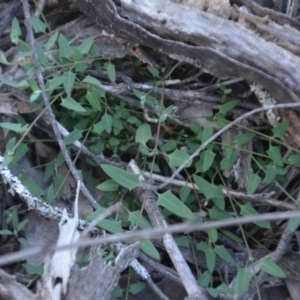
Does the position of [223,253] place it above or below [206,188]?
below

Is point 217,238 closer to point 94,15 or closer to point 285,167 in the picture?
point 285,167

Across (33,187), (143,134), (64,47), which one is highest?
(64,47)

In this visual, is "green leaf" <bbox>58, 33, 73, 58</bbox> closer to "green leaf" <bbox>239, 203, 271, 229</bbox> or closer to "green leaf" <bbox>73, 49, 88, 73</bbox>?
"green leaf" <bbox>73, 49, 88, 73</bbox>

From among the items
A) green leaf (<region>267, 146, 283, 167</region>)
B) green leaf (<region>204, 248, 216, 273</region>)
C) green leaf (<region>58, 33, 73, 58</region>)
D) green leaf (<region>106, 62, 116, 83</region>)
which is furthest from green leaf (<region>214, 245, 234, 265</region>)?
green leaf (<region>58, 33, 73, 58</region>)

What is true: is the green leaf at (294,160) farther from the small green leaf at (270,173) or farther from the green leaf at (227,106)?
the green leaf at (227,106)

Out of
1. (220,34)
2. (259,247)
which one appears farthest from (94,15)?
(259,247)

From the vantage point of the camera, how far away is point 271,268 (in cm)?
122

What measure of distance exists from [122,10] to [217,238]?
0.64 metres

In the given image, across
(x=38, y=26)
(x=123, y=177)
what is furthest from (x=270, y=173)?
(x=38, y=26)

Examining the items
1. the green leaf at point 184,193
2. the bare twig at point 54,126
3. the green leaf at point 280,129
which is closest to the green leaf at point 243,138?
the green leaf at point 280,129

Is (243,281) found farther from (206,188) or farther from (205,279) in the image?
(206,188)

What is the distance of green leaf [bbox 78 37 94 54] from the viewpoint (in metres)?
1.39

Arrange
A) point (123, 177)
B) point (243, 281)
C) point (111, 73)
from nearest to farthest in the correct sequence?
point (243, 281)
point (123, 177)
point (111, 73)

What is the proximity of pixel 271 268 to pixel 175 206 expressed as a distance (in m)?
0.26
